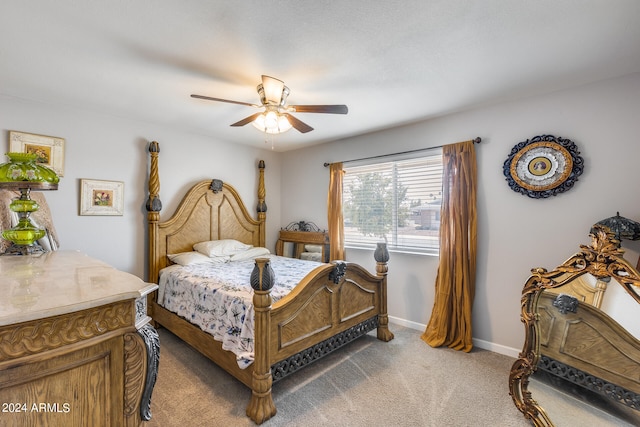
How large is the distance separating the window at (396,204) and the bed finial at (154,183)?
238 cm

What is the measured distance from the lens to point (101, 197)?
299 centimetres

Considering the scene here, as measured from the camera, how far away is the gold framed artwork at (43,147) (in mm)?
2539

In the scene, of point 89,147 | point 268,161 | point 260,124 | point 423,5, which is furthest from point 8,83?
point 423,5

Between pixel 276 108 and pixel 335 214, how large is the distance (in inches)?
76.8

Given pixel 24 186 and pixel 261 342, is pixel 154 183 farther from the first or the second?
pixel 261 342

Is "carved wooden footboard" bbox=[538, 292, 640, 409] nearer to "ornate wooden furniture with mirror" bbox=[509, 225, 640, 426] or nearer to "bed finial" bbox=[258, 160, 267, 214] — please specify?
"ornate wooden furniture with mirror" bbox=[509, 225, 640, 426]

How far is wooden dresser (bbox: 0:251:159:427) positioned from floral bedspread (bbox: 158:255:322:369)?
3.30 ft

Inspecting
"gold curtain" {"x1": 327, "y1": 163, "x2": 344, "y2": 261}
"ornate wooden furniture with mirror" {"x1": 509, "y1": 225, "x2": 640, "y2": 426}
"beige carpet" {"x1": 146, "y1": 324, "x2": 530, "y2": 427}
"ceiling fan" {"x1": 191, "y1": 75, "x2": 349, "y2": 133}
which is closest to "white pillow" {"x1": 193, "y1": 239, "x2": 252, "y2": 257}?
"beige carpet" {"x1": 146, "y1": 324, "x2": 530, "y2": 427}

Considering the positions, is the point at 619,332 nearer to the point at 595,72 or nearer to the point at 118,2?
the point at 595,72

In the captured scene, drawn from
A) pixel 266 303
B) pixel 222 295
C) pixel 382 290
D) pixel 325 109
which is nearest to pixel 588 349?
pixel 382 290

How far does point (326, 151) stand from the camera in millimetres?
4133

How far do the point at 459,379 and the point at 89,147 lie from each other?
4203 mm

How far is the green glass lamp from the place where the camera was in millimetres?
1562

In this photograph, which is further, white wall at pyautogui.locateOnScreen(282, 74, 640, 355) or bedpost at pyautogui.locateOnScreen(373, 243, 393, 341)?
bedpost at pyautogui.locateOnScreen(373, 243, 393, 341)
